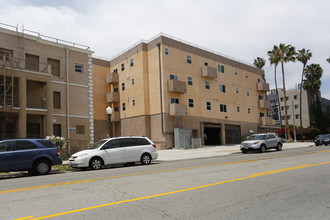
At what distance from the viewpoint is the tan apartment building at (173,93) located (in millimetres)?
34309

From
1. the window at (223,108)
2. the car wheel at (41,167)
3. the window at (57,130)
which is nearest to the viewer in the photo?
the car wheel at (41,167)

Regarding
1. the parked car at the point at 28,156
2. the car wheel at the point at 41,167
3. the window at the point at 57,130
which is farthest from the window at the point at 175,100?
the car wheel at the point at 41,167

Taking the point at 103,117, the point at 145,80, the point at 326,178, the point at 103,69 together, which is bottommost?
the point at 326,178

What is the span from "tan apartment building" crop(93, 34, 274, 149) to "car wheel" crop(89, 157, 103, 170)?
58.2ft

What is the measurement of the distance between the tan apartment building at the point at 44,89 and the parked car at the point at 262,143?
1436 centimetres

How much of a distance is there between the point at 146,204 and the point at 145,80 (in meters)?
30.0

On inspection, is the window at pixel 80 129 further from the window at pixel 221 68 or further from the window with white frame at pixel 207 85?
the window at pixel 221 68

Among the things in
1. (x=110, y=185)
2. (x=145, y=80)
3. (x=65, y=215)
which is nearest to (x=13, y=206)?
(x=65, y=215)

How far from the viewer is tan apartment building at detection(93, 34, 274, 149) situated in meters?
34.3

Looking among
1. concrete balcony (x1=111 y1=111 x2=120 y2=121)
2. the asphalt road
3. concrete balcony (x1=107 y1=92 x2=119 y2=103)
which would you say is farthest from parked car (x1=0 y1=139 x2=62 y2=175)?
concrete balcony (x1=107 y1=92 x2=119 y2=103)

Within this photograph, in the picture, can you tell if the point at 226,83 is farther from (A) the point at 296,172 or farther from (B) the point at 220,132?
(A) the point at 296,172

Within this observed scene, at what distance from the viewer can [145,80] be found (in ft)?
117

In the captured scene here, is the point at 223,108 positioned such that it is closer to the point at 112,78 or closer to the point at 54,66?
the point at 112,78

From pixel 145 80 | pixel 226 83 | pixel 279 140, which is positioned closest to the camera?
pixel 279 140
